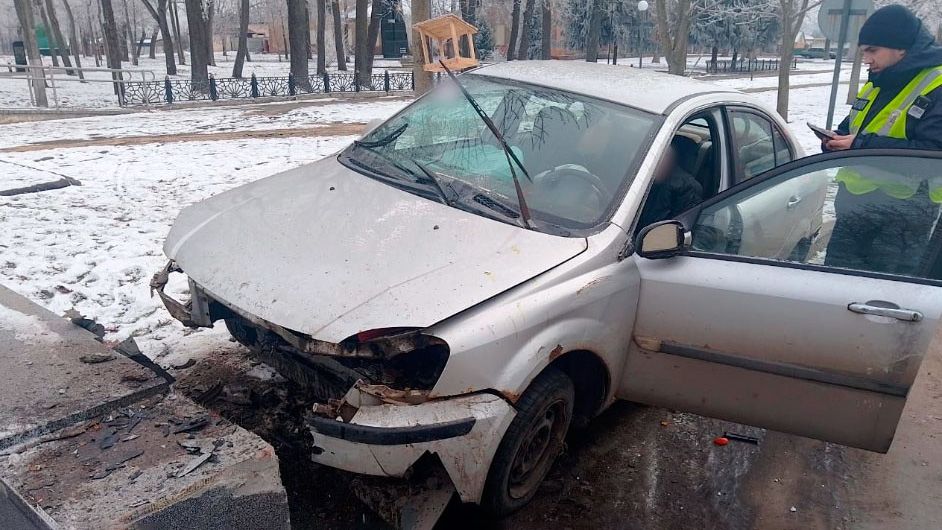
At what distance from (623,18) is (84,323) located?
4487cm

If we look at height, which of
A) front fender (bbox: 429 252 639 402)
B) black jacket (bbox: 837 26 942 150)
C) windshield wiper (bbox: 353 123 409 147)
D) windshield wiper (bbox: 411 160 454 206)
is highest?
black jacket (bbox: 837 26 942 150)

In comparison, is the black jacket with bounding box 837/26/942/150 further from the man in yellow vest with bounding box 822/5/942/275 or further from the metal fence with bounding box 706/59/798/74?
the metal fence with bounding box 706/59/798/74

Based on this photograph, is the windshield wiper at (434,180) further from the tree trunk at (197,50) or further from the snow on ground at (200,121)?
the tree trunk at (197,50)

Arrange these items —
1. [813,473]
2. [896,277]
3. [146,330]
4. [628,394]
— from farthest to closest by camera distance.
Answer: [146,330]
[813,473]
[628,394]
[896,277]

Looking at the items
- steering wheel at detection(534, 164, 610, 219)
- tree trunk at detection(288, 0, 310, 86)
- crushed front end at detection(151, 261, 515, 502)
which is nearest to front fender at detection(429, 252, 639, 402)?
crushed front end at detection(151, 261, 515, 502)

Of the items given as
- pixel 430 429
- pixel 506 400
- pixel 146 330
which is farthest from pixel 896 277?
pixel 146 330

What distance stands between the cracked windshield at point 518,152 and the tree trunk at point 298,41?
19512mm

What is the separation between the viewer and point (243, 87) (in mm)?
20953

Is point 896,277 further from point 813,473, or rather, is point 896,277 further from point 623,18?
point 623,18

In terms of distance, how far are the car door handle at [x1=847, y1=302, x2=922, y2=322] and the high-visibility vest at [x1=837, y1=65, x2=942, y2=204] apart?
586mm

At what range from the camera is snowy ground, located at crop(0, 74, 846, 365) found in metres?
4.69

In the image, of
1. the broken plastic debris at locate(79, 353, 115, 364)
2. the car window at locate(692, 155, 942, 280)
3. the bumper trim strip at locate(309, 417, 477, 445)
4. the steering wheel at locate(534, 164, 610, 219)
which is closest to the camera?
the bumper trim strip at locate(309, 417, 477, 445)

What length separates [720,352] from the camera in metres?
2.98

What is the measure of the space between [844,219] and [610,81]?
4.64 ft
